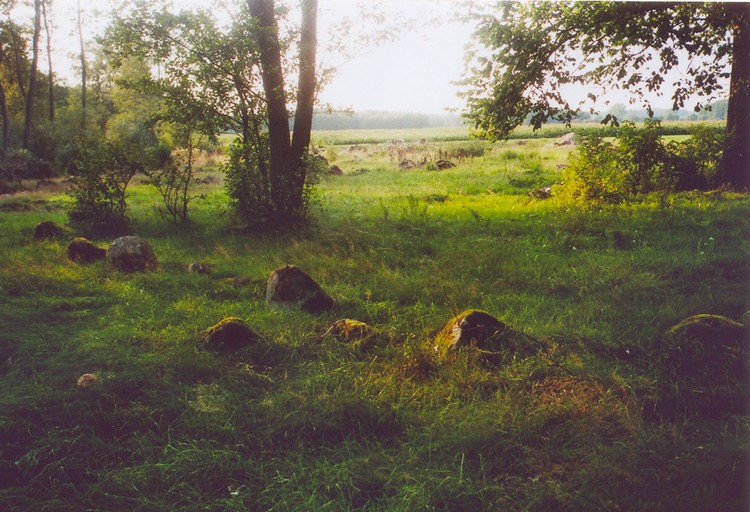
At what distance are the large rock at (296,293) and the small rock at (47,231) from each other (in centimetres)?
568

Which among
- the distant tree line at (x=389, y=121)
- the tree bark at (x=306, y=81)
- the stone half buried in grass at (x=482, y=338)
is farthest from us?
the distant tree line at (x=389, y=121)

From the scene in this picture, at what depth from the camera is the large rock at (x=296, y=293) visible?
214 inches

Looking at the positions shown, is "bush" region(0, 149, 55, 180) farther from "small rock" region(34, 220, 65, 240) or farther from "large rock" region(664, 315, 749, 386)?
"large rock" region(664, 315, 749, 386)

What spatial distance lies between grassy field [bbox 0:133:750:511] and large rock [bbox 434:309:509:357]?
18cm

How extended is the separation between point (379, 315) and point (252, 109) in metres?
5.65

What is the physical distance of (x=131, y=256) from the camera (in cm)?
702

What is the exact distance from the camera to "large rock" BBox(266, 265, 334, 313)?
5438 millimetres

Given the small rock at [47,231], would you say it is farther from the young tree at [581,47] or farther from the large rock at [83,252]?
the young tree at [581,47]

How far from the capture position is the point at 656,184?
1157 cm

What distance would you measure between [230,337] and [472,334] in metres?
2.20

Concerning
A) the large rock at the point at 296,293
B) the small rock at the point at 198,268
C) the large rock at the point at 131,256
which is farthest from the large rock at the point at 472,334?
the large rock at the point at 131,256

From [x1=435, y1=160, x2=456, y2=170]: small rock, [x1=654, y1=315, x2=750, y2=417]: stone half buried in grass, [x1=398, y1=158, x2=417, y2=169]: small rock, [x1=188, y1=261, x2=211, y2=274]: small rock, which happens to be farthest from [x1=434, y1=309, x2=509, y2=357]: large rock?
[x1=398, y1=158, x2=417, y2=169]: small rock

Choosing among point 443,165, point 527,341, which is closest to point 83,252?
point 527,341

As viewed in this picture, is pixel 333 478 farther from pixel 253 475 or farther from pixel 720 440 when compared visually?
pixel 720 440
